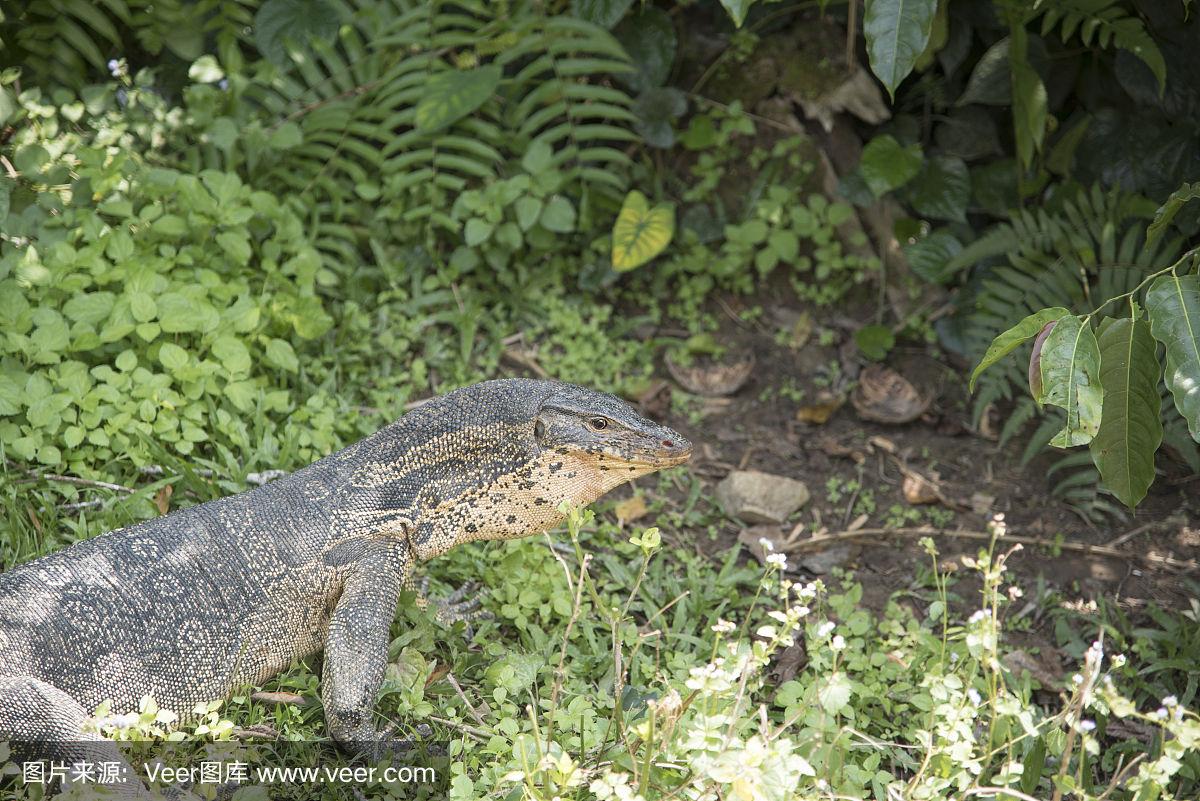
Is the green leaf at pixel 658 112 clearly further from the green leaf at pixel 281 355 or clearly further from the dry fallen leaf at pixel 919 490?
the green leaf at pixel 281 355

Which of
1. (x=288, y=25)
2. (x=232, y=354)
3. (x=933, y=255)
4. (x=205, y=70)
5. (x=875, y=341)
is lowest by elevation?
(x=875, y=341)

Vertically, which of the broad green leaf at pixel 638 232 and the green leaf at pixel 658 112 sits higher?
the green leaf at pixel 658 112

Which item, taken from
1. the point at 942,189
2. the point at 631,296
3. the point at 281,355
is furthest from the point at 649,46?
the point at 281,355

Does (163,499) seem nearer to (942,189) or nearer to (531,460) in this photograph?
(531,460)

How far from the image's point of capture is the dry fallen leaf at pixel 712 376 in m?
6.60

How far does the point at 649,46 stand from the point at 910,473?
309 centimetres

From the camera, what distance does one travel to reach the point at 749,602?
507cm

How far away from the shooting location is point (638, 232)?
6609mm

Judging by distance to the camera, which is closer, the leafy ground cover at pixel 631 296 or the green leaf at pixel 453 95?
the leafy ground cover at pixel 631 296

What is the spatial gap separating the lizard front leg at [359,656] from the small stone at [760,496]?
2.20m

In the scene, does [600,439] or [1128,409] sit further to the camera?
[600,439]

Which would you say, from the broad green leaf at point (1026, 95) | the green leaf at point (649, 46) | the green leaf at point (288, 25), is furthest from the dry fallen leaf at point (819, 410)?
the green leaf at point (288, 25)

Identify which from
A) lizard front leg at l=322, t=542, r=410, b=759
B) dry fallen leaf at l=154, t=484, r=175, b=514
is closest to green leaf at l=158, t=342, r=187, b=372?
dry fallen leaf at l=154, t=484, r=175, b=514

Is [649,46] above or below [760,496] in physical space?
above
